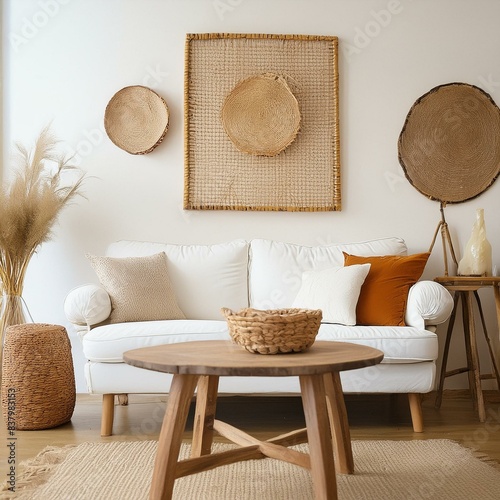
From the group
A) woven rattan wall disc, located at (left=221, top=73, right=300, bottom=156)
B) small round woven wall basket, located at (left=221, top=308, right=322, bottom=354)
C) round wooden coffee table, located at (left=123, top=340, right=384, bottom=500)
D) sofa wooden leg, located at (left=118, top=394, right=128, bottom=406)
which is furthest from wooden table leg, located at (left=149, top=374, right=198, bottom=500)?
woven rattan wall disc, located at (left=221, top=73, right=300, bottom=156)

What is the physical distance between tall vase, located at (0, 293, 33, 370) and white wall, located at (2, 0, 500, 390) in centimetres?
48

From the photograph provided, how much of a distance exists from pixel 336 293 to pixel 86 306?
47.8 inches

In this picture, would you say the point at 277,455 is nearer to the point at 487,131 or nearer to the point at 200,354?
the point at 200,354

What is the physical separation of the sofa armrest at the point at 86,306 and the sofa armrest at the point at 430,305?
1.50 meters

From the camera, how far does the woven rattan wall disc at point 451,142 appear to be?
3.80 m

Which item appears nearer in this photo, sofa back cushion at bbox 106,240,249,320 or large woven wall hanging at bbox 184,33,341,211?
sofa back cushion at bbox 106,240,249,320

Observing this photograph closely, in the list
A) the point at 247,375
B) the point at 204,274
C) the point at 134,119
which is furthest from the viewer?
the point at 134,119

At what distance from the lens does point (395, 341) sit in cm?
278

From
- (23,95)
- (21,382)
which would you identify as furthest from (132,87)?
(21,382)

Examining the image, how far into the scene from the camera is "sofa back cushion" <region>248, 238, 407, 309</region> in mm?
3414

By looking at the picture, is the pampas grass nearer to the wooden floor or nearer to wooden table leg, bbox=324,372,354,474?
the wooden floor

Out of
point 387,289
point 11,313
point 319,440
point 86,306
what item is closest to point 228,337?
point 86,306

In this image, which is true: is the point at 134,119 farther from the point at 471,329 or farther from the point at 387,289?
the point at 471,329

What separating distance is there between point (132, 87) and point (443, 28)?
1.95 m
